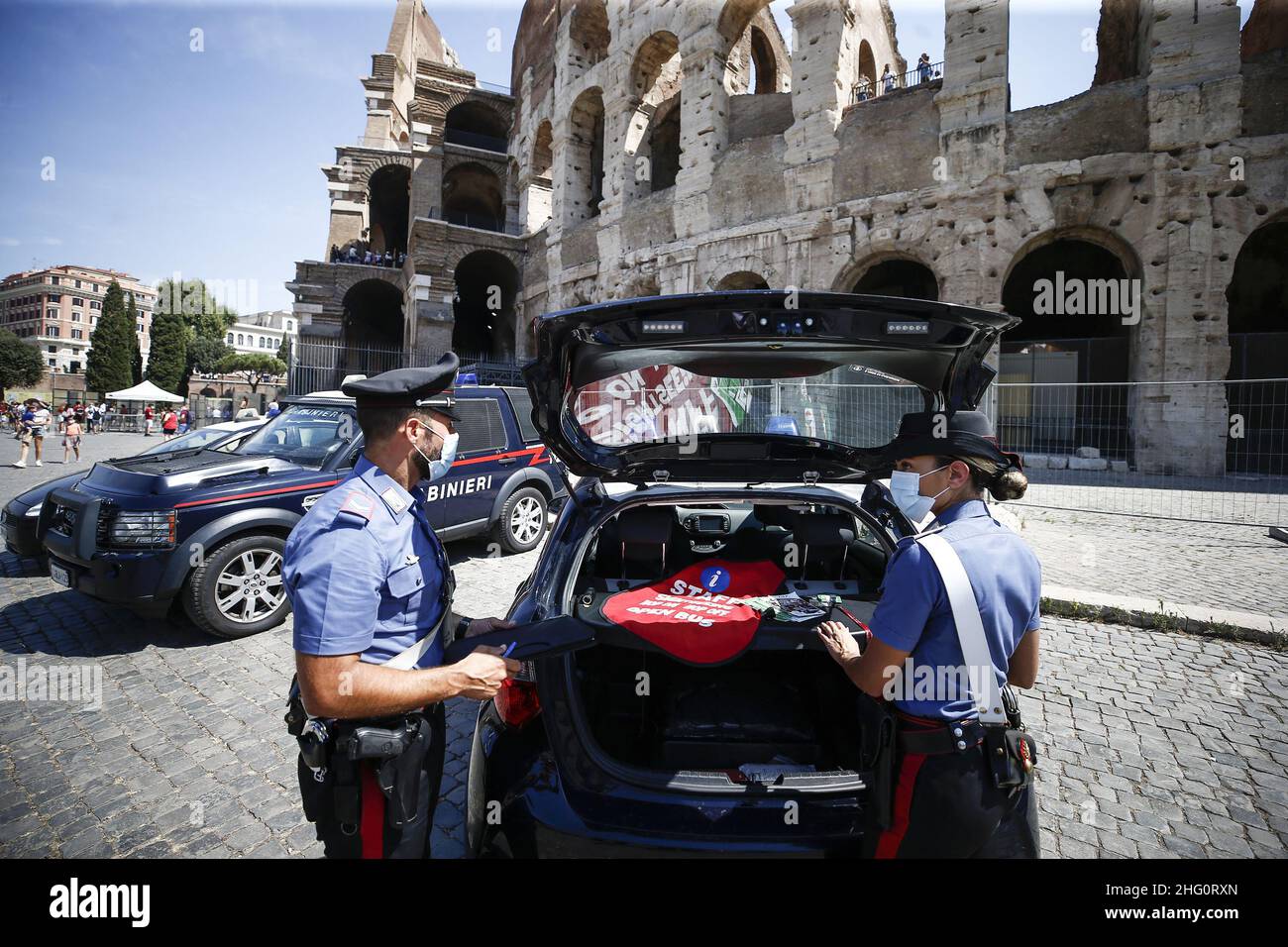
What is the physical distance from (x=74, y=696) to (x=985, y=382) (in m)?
5.30

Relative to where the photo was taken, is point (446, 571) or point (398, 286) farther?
point (398, 286)

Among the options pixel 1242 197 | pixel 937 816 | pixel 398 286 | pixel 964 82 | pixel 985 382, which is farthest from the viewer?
pixel 398 286

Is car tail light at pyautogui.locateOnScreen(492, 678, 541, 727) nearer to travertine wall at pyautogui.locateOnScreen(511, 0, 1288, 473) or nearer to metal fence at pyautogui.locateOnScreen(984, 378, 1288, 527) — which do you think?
metal fence at pyautogui.locateOnScreen(984, 378, 1288, 527)

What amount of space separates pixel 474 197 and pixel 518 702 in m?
36.8

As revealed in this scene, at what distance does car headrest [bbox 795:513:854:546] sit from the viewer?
9.43ft

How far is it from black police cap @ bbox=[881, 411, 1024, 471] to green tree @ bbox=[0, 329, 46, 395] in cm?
7189

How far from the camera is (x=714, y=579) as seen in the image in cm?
276

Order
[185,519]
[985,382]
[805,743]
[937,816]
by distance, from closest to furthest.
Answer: [937,816] < [805,743] < [985,382] < [185,519]

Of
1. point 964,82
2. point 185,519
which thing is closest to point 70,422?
point 185,519

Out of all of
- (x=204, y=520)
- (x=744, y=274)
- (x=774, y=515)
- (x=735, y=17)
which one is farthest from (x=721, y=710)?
(x=735, y=17)

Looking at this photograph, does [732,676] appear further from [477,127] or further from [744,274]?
[477,127]
